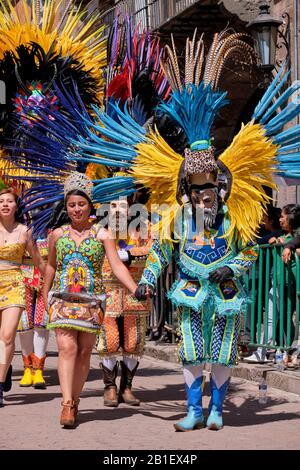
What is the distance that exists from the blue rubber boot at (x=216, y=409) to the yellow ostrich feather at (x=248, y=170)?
102 centimetres

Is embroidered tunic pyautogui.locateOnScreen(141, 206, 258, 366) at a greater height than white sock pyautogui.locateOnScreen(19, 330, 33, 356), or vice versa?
embroidered tunic pyautogui.locateOnScreen(141, 206, 258, 366)

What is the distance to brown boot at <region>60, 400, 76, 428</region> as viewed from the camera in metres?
7.42

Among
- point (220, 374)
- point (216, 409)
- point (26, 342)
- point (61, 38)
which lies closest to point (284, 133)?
point (220, 374)

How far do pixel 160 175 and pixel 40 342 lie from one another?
10.3 feet

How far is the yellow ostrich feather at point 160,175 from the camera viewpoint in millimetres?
7590

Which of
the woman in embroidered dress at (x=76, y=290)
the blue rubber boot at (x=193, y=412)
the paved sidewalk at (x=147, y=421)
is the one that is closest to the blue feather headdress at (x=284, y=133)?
the woman in embroidered dress at (x=76, y=290)

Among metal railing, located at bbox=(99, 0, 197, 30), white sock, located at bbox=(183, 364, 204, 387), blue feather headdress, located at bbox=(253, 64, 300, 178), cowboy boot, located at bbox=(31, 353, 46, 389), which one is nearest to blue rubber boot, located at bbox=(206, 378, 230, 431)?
white sock, located at bbox=(183, 364, 204, 387)

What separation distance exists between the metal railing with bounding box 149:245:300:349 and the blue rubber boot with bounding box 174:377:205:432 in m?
2.48

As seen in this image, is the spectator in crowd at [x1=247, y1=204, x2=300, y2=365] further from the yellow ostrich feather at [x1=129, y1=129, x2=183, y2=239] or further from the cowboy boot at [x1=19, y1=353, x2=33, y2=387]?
the yellow ostrich feather at [x1=129, y1=129, x2=183, y2=239]

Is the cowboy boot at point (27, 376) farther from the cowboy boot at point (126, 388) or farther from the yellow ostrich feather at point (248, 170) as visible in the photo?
the yellow ostrich feather at point (248, 170)

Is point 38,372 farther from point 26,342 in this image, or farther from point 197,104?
point 197,104

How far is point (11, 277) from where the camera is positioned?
8812 millimetres

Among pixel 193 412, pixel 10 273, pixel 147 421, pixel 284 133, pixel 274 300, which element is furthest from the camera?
pixel 274 300

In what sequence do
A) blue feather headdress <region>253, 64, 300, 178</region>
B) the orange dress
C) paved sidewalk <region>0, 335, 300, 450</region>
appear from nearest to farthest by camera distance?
paved sidewalk <region>0, 335, 300, 450</region> < blue feather headdress <region>253, 64, 300, 178</region> < the orange dress
